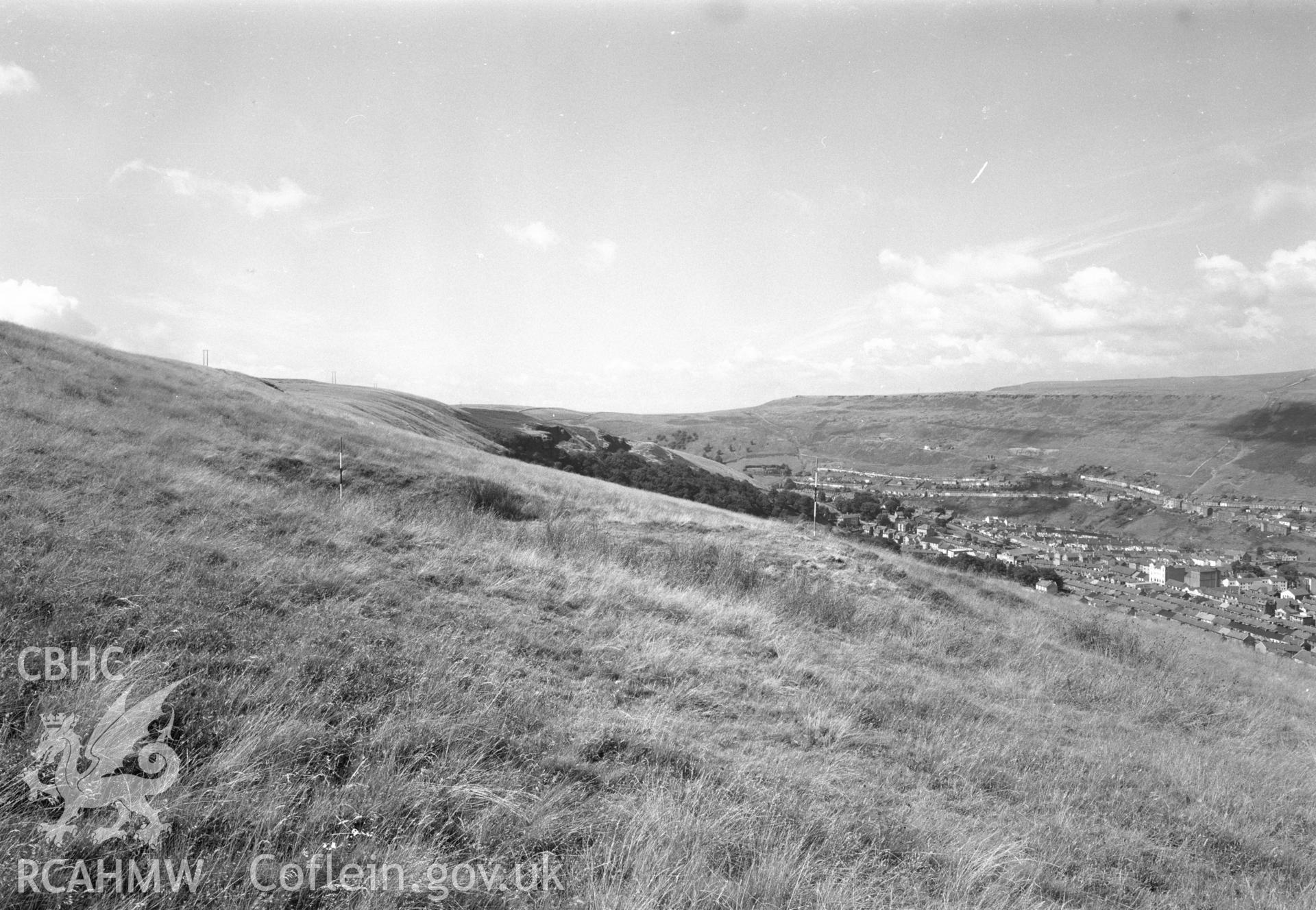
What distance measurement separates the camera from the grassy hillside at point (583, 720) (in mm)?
3236

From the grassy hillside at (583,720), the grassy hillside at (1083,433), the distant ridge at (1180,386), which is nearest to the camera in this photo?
the grassy hillside at (583,720)

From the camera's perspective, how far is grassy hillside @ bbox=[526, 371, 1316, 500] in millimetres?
64562

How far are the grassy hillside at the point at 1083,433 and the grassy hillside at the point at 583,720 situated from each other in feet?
202

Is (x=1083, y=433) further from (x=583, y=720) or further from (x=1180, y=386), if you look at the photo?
(x=583, y=720)

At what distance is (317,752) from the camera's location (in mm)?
3650

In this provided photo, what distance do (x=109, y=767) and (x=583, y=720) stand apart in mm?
2828

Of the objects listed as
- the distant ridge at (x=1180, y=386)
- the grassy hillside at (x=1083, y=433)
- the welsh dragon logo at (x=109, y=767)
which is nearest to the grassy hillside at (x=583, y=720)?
the welsh dragon logo at (x=109, y=767)

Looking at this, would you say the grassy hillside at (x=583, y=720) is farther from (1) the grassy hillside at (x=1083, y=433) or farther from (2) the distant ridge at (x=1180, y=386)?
(2) the distant ridge at (x=1180, y=386)

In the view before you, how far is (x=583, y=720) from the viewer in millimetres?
4742

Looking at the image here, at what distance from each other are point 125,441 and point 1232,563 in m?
47.3

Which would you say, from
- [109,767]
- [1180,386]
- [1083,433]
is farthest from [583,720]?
[1180,386]

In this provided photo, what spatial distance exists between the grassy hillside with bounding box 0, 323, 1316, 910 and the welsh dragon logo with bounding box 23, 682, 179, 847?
65 millimetres

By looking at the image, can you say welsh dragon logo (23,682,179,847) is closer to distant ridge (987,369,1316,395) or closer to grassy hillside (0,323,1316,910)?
grassy hillside (0,323,1316,910)

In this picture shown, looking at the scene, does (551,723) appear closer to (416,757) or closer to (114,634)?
(416,757)
